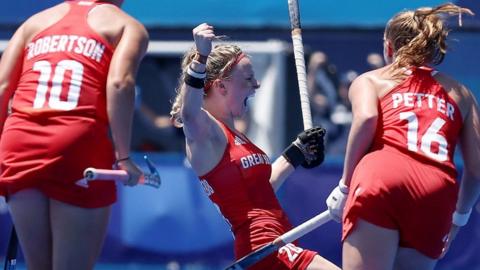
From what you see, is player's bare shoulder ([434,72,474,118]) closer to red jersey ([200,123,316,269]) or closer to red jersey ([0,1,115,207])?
red jersey ([200,123,316,269])

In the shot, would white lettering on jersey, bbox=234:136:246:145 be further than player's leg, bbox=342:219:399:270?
Yes

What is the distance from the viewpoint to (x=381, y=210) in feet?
15.3

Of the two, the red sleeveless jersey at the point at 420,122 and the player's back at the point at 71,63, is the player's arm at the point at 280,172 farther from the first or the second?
the player's back at the point at 71,63

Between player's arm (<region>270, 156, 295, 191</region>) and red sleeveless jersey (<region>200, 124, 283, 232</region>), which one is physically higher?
red sleeveless jersey (<region>200, 124, 283, 232</region>)

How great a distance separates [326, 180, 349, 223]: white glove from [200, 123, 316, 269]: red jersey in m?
0.20

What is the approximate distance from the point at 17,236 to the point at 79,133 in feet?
1.81

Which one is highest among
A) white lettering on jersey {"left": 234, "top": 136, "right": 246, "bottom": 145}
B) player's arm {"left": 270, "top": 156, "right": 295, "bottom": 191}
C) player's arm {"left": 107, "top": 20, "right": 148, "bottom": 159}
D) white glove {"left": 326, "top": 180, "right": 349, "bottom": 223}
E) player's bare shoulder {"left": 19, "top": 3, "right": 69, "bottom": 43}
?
player's bare shoulder {"left": 19, "top": 3, "right": 69, "bottom": 43}

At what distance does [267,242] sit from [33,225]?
1.06 m

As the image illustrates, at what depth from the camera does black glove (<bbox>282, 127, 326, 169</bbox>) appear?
18.5 feet

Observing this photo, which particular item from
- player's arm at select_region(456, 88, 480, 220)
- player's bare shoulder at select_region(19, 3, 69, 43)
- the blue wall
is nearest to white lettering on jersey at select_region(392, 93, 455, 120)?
player's arm at select_region(456, 88, 480, 220)

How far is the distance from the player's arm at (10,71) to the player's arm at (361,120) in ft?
4.73

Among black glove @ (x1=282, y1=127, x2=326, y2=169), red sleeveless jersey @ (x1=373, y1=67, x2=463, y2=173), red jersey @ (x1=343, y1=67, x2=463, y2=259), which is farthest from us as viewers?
black glove @ (x1=282, y1=127, x2=326, y2=169)

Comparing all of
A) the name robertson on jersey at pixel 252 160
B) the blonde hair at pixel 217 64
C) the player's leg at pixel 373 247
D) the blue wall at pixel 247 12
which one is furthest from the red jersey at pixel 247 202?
the blue wall at pixel 247 12

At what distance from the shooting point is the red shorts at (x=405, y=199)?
15.3ft
